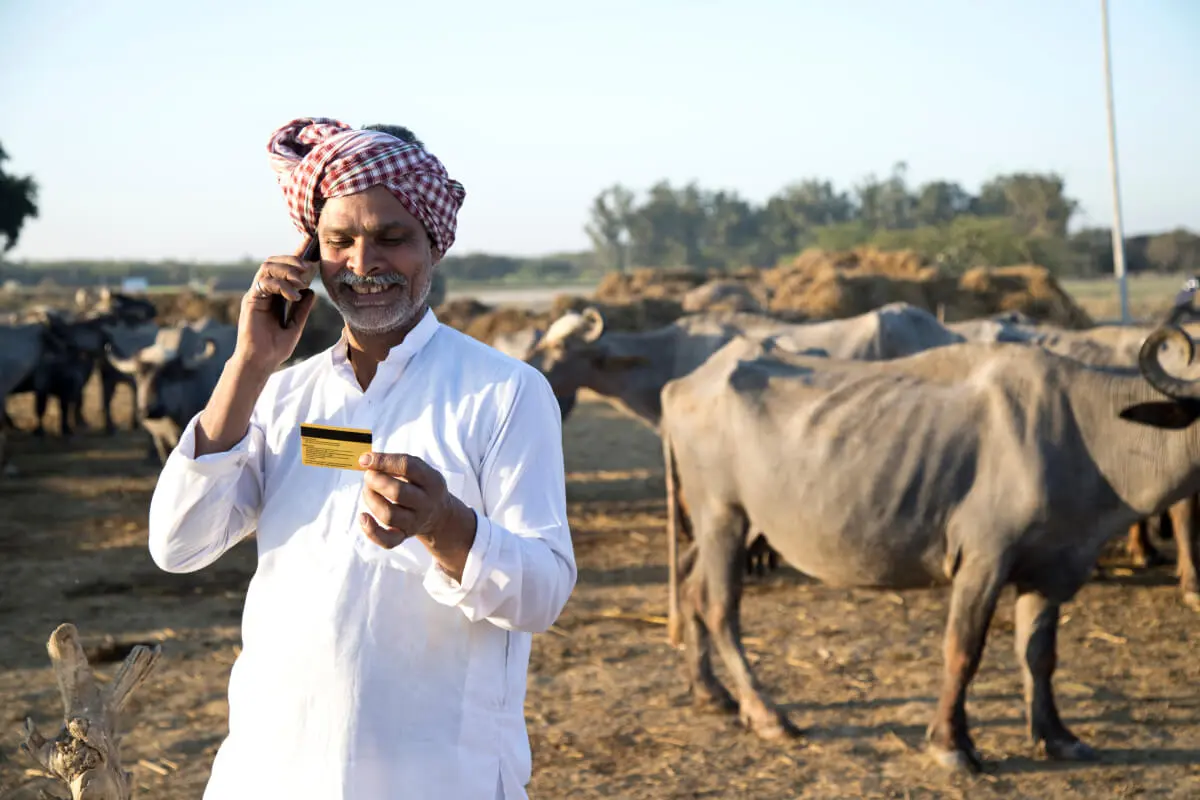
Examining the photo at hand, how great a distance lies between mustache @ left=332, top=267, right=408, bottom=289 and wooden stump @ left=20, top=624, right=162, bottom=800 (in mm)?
1148

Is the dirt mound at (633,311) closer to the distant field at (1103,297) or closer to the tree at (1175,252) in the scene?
the distant field at (1103,297)

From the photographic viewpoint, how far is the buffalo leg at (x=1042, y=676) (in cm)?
557

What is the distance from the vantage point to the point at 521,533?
216 cm

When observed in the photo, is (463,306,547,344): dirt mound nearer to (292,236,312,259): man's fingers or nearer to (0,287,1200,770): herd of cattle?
(0,287,1200,770): herd of cattle

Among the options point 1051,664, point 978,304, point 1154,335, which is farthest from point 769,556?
point 978,304

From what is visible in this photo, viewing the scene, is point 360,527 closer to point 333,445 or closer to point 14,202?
point 333,445

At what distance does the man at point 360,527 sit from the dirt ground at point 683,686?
10.9 feet

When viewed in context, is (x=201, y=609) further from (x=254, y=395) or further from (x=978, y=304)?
(x=978, y=304)

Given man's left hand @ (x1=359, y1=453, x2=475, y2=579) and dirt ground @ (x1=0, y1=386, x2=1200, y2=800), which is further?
dirt ground @ (x1=0, y1=386, x2=1200, y2=800)

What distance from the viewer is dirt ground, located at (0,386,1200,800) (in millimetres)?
5465

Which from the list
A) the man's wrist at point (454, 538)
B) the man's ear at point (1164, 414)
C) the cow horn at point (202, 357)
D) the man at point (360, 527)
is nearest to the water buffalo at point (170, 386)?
the cow horn at point (202, 357)

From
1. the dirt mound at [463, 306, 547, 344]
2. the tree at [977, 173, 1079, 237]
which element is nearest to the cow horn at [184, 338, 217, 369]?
the dirt mound at [463, 306, 547, 344]

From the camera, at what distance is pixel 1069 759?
5594 millimetres

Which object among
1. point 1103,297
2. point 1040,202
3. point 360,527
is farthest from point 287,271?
point 1040,202
